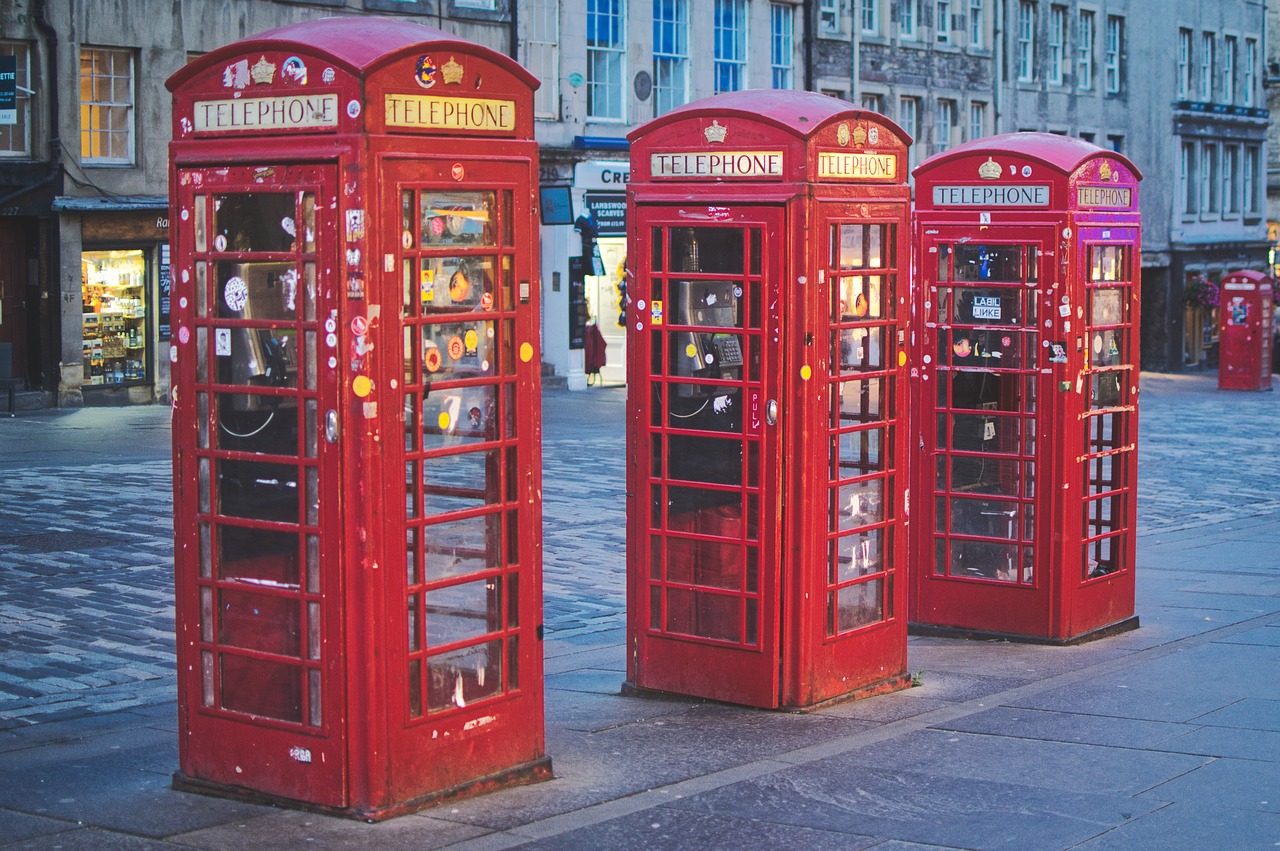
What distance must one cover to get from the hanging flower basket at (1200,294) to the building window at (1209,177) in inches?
166

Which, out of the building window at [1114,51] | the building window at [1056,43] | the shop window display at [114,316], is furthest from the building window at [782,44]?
the shop window display at [114,316]

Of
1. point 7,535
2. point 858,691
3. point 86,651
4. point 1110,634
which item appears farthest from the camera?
point 7,535

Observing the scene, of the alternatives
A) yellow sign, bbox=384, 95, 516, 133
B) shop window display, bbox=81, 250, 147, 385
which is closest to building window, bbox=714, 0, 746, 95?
shop window display, bbox=81, 250, 147, 385

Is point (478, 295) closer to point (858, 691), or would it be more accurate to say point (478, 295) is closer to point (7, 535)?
point (858, 691)

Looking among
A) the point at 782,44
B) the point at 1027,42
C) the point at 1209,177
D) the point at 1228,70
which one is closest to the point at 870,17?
the point at 782,44

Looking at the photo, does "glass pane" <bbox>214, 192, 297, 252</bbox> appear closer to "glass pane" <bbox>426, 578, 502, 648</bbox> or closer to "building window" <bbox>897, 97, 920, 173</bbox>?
"glass pane" <bbox>426, 578, 502, 648</bbox>

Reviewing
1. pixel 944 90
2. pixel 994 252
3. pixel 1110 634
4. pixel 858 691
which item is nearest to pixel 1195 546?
pixel 1110 634

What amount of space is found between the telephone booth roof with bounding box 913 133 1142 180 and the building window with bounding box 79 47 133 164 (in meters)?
18.6

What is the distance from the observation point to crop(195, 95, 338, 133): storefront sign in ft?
19.9

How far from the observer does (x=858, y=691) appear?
8.27 meters

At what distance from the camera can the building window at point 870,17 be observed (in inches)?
1528

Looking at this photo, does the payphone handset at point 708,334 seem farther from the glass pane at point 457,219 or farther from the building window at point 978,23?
the building window at point 978,23

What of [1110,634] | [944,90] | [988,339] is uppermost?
[944,90]

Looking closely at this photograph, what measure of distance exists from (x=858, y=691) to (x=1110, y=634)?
243cm
